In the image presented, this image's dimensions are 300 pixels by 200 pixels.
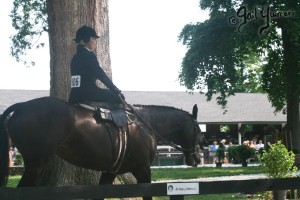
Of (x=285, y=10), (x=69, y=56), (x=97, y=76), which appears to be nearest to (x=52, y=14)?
(x=69, y=56)

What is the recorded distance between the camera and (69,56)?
10109 mm

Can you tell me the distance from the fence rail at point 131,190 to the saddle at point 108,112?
1.16 meters

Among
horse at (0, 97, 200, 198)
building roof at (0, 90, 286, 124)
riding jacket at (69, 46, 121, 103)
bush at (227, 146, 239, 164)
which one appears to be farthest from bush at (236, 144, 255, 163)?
riding jacket at (69, 46, 121, 103)

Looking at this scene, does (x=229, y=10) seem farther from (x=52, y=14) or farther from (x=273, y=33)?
(x=52, y=14)

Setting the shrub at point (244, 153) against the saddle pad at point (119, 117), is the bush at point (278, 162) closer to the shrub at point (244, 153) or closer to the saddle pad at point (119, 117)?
the saddle pad at point (119, 117)

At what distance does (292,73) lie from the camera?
32.1 metres

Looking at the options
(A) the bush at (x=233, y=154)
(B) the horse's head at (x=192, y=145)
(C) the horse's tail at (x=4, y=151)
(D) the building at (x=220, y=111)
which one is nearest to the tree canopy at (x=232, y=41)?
(A) the bush at (x=233, y=154)

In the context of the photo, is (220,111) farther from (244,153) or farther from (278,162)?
(278,162)

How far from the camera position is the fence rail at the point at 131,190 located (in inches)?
220

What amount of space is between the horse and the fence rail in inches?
24.2

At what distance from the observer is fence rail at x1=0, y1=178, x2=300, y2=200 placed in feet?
18.3

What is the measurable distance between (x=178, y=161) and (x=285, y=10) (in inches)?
475

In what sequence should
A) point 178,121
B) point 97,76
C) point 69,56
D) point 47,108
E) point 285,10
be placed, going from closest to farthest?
point 47,108 < point 97,76 < point 178,121 < point 69,56 < point 285,10
